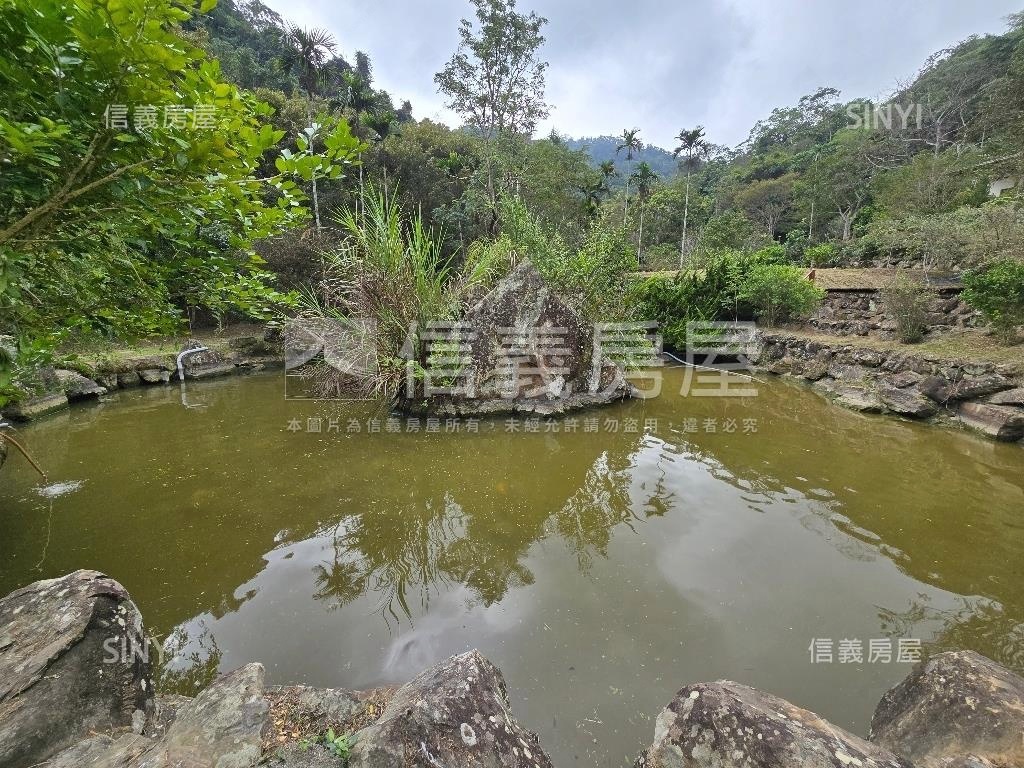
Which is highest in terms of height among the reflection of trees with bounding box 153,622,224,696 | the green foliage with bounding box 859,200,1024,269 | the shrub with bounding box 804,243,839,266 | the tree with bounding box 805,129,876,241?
the tree with bounding box 805,129,876,241

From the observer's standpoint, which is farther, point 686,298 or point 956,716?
point 686,298

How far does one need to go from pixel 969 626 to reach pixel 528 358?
4.20 m

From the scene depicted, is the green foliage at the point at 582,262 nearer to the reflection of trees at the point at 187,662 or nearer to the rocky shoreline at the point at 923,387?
the rocky shoreline at the point at 923,387

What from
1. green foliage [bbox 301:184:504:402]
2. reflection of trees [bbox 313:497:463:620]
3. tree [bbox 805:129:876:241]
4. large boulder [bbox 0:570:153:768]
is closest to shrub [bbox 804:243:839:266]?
tree [bbox 805:129:876:241]

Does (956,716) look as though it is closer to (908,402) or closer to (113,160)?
(113,160)

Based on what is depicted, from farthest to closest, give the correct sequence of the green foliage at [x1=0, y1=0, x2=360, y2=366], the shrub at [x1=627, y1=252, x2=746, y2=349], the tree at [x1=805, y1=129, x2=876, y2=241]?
1. the tree at [x1=805, y1=129, x2=876, y2=241]
2. the shrub at [x1=627, y1=252, x2=746, y2=349]
3. the green foliage at [x1=0, y1=0, x2=360, y2=366]

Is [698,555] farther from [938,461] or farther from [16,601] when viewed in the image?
[938,461]

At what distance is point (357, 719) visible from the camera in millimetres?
1273

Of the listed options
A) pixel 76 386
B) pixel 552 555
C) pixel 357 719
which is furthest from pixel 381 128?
pixel 357 719

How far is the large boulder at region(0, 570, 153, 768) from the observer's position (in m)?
1.08

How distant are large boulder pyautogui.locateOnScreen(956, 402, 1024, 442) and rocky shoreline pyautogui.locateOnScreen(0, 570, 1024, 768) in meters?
4.98

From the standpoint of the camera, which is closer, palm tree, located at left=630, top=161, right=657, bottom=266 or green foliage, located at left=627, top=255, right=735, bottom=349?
green foliage, located at left=627, top=255, right=735, bottom=349

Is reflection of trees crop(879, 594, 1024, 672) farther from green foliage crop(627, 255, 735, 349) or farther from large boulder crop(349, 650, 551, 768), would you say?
green foliage crop(627, 255, 735, 349)

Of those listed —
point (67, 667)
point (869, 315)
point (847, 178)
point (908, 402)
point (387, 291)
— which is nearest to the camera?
point (67, 667)
